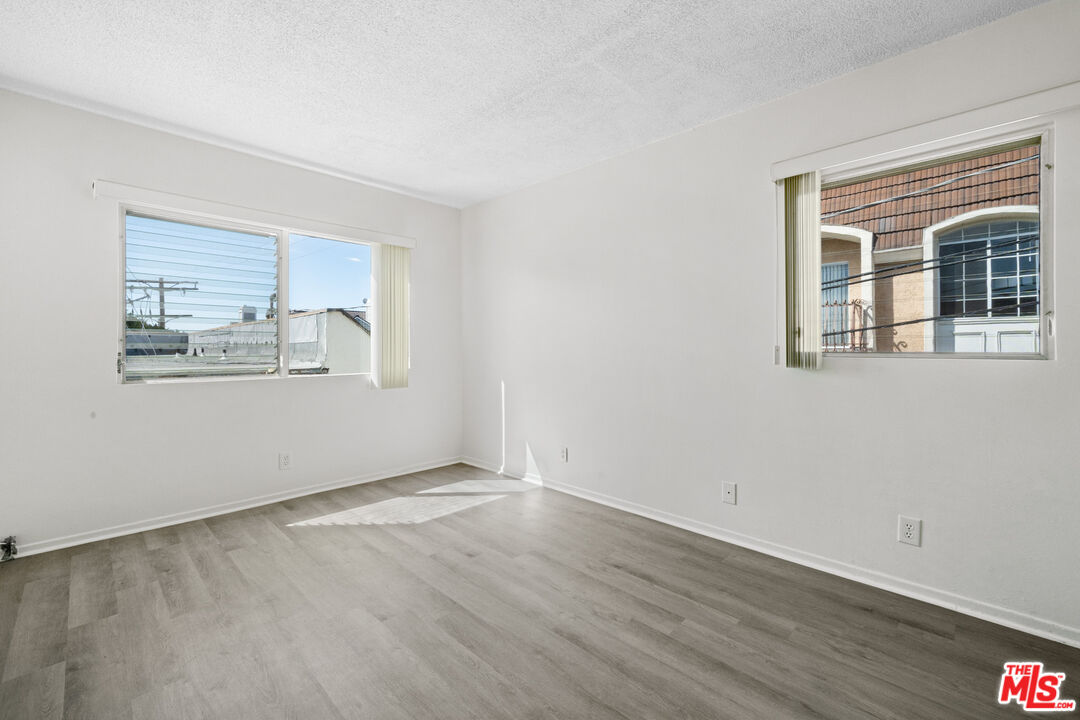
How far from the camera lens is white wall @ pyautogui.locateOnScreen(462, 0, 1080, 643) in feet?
6.71

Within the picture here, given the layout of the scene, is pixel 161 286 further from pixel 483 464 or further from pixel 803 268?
pixel 803 268

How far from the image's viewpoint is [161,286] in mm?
3271

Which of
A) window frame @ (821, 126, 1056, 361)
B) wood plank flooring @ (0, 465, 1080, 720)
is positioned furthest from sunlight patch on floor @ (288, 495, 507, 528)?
window frame @ (821, 126, 1056, 361)

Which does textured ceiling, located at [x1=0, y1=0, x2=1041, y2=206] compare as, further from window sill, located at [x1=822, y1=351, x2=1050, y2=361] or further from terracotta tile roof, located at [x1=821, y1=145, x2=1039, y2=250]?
window sill, located at [x1=822, y1=351, x2=1050, y2=361]

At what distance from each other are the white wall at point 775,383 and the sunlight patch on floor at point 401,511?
2.72ft

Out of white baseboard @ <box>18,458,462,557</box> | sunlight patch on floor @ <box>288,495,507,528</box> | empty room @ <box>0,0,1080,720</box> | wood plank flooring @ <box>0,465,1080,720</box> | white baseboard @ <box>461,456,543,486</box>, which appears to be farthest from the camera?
white baseboard @ <box>461,456,543,486</box>

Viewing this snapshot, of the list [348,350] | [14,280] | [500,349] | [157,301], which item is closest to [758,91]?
→ [500,349]

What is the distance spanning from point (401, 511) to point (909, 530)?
3053 mm

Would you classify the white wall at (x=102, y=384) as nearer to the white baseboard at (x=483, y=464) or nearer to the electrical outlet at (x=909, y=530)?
the white baseboard at (x=483, y=464)

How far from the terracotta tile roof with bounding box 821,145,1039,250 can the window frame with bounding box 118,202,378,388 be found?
11.8ft

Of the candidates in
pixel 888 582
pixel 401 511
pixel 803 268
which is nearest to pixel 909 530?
pixel 888 582

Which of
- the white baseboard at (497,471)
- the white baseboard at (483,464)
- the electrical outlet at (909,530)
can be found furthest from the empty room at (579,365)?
the white baseboard at (483,464)

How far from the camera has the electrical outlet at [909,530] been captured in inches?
91.9

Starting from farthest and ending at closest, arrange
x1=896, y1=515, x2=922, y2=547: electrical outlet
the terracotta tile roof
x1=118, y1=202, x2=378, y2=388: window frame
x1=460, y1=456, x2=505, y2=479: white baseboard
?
x1=460, y1=456, x2=505, y2=479: white baseboard
x1=118, y1=202, x2=378, y2=388: window frame
x1=896, y1=515, x2=922, y2=547: electrical outlet
the terracotta tile roof
